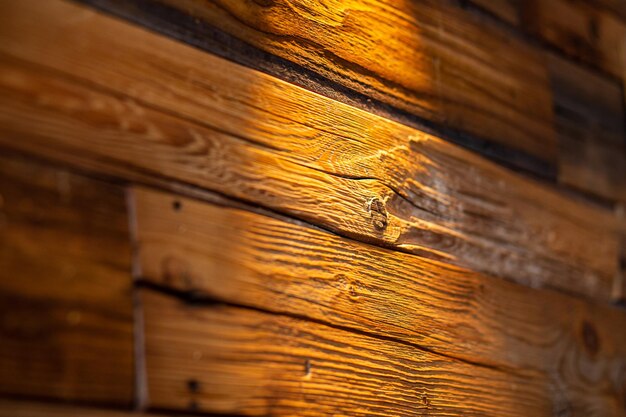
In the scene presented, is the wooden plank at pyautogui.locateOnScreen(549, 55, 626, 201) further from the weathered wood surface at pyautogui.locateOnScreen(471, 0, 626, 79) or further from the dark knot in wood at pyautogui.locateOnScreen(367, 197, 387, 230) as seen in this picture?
the dark knot in wood at pyautogui.locateOnScreen(367, 197, 387, 230)

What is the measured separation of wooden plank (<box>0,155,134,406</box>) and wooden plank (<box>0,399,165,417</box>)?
0.04 ft

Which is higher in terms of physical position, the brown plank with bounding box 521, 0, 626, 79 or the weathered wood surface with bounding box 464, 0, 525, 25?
the brown plank with bounding box 521, 0, 626, 79

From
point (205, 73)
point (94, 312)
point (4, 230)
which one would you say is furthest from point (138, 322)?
point (205, 73)

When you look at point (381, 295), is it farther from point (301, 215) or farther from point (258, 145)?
point (258, 145)

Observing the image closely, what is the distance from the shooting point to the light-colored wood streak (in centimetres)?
100

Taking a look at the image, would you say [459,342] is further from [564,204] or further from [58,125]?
[58,125]

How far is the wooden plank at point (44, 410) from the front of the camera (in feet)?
2.80

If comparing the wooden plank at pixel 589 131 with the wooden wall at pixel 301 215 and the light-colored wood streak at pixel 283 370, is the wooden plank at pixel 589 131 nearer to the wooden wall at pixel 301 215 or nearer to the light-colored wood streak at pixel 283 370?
the wooden wall at pixel 301 215

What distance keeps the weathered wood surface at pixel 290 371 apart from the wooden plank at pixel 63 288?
0.17 ft

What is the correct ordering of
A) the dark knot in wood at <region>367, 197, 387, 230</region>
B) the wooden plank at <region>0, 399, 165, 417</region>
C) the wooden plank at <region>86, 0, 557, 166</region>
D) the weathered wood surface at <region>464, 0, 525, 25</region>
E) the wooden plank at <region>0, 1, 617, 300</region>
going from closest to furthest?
the wooden plank at <region>0, 399, 165, 417</region> < the wooden plank at <region>0, 1, 617, 300</region> < the wooden plank at <region>86, 0, 557, 166</region> < the dark knot in wood at <region>367, 197, 387, 230</region> < the weathered wood surface at <region>464, 0, 525, 25</region>

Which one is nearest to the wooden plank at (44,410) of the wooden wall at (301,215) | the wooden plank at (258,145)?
the wooden wall at (301,215)

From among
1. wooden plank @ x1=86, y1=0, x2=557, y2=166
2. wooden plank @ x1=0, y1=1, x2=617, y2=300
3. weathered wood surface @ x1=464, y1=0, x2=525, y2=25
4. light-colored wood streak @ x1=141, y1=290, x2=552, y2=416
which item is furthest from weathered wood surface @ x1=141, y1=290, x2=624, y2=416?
weathered wood surface @ x1=464, y1=0, x2=525, y2=25

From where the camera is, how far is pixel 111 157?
3.30ft

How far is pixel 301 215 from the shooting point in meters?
1.20
